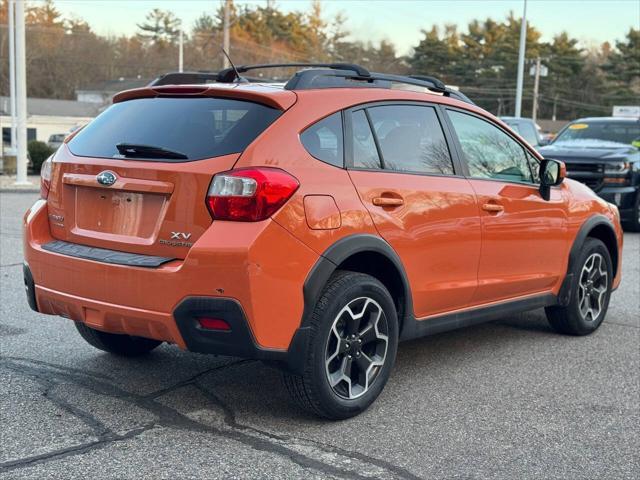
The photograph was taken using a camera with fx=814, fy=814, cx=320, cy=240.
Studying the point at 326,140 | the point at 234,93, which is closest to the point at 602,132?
the point at 326,140

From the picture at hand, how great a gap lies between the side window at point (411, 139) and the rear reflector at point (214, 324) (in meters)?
1.38

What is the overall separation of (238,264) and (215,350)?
441 millimetres

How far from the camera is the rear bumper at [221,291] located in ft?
12.1

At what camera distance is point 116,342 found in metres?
5.11

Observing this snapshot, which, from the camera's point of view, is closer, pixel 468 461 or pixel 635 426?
pixel 468 461

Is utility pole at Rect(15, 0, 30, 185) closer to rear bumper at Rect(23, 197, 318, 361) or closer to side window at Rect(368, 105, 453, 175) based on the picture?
side window at Rect(368, 105, 453, 175)

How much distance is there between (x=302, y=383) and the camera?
3.99 m

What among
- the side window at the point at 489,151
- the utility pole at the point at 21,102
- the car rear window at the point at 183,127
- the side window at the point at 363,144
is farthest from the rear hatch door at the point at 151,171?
the utility pole at the point at 21,102

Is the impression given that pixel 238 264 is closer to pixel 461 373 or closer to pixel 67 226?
pixel 67 226

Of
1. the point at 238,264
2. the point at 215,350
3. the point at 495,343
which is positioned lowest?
the point at 495,343

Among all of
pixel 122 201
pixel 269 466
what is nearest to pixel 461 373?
pixel 269 466

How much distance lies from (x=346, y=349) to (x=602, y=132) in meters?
12.3

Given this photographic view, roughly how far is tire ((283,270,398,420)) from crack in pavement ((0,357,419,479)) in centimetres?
28

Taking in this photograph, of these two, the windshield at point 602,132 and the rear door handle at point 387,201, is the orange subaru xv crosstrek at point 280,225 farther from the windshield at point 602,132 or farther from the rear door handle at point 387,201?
the windshield at point 602,132
